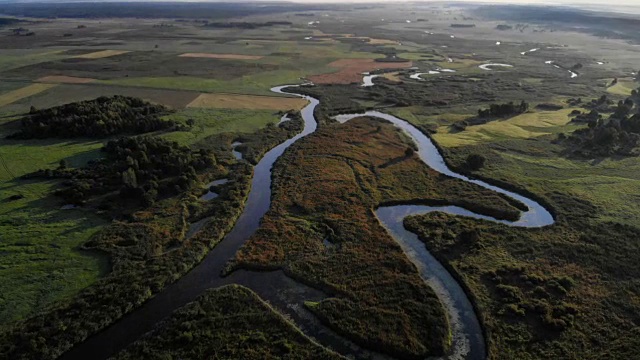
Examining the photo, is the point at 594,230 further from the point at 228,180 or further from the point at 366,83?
the point at 366,83

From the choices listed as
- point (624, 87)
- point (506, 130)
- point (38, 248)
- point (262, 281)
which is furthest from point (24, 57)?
point (624, 87)

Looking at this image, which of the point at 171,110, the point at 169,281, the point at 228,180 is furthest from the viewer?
the point at 171,110

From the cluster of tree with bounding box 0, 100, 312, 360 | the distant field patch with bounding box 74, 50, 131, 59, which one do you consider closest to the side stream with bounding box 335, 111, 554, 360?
the cluster of tree with bounding box 0, 100, 312, 360

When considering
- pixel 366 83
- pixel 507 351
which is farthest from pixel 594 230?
pixel 366 83

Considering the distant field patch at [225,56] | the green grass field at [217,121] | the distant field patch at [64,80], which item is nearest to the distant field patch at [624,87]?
the green grass field at [217,121]

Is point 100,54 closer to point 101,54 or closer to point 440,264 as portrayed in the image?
point 101,54

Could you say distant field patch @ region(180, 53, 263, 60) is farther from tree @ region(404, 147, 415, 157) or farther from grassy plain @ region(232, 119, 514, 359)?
tree @ region(404, 147, 415, 157)

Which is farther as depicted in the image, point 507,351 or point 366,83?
point 366,83
